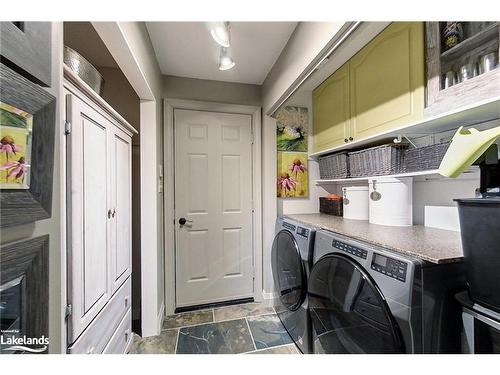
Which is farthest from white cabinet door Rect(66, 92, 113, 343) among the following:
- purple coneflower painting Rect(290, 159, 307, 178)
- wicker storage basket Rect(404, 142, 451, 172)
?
wicker storage basket Rect(404, 142, 451, 172)

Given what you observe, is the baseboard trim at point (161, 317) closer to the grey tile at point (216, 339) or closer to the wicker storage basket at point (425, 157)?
the grey tile at point (216, 339)

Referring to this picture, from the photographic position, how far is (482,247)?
695mm

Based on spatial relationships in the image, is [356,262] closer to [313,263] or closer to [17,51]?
[313,263]

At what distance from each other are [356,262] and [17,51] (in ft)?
4.47

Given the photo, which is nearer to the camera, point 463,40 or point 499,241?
point 499,241

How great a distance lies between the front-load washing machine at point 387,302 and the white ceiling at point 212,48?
5.14 feet

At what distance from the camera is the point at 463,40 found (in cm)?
102

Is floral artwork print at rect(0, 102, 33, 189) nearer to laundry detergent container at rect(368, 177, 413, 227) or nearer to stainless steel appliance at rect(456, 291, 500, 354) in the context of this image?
stainless steel appliance at rect(456, 291, 500, 354)

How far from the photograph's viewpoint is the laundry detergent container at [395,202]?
140 centimetres

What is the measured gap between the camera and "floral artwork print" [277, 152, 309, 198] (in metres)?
2.22

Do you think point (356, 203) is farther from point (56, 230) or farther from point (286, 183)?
point (56, 230)

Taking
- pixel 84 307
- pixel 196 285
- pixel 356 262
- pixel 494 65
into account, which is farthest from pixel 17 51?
pixel 196 285

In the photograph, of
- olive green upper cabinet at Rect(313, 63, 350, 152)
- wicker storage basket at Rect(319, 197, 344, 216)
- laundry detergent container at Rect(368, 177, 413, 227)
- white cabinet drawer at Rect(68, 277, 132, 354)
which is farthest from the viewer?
wicker storage basket at Rect(319, 197, 344, 216)

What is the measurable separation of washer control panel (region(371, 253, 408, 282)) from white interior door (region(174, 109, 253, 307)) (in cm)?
157
